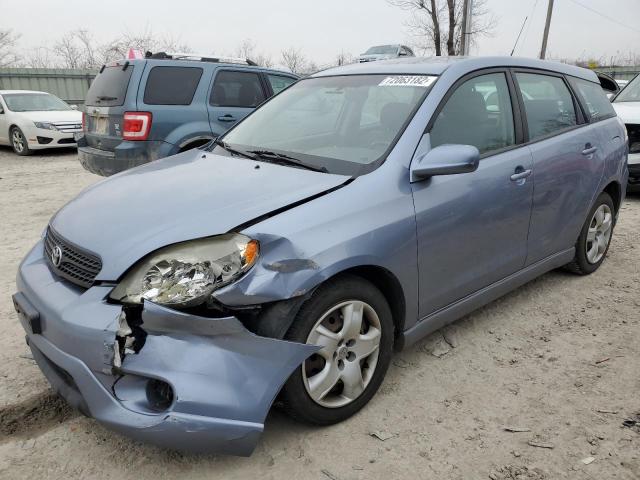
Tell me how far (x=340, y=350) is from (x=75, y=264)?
1.26 metres

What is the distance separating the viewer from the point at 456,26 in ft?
84.0

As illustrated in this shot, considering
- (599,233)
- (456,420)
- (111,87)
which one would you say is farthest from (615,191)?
(111,87)

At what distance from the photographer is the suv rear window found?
6.41 meters

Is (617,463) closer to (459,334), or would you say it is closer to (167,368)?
(459,334)

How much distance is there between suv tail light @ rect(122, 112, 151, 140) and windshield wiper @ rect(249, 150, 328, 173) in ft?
11.1

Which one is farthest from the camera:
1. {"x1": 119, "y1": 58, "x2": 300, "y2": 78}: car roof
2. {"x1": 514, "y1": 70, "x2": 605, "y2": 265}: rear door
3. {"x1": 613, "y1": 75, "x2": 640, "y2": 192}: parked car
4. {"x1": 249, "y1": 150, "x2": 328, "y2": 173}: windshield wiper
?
{"x1": 613, "y1": 75, "x2": 640, "y2": 192}: parked car

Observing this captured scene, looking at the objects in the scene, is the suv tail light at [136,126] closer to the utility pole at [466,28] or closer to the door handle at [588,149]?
the door handle at [588,149]

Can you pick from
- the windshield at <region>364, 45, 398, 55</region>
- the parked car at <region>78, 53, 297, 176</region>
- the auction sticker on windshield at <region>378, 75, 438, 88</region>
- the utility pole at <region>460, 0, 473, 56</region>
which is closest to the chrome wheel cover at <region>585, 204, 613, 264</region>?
the auction sticker on windshield at <region>378, 75, 438, 88</region>

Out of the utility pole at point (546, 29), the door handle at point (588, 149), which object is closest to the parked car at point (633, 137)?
the door handle at point (588, 149)

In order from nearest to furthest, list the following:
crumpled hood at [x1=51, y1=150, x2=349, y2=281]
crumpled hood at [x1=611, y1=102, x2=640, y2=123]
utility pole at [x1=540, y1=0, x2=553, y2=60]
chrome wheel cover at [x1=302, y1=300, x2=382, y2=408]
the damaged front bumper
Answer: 1. the damaged front bumper
2. crumpled hood at [x1=51, y1=150, x2=349, y2=281]
3. chrome wheel cover at [x1=302, y1=300, x2=382, y2=408]
4. crumpled hood at [x1=611, y1=102, x2=640, y2=123]
5. utility pole at [x1=540, y1=0, x2=553, y2=60]

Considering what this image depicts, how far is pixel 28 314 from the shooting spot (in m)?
2.37

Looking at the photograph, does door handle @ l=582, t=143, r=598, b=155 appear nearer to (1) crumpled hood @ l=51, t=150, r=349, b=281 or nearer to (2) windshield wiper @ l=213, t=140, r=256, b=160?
(1) crumpled hood @ l=51, t=150, r=349, b=281

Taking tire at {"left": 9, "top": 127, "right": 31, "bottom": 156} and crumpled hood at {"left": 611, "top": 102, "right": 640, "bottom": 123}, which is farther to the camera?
tire at {"left": 9, "top": 127, "right": 31, "bottom": 156}

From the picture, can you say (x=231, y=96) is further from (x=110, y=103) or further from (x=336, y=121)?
(x=336, y=121)
